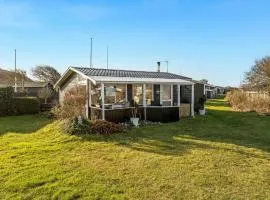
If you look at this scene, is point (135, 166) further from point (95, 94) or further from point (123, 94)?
point (123, 94)

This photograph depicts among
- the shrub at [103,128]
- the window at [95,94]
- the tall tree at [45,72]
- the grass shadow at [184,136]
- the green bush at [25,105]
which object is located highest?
→ the tall tree at [45,72]

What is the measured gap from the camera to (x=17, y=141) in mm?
11219

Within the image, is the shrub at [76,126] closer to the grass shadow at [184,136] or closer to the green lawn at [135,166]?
the green lawn at [135,166]

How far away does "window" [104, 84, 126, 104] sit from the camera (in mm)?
16812

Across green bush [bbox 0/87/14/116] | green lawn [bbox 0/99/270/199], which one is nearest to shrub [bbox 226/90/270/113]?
green lawn [bbox 0/99/270/199]

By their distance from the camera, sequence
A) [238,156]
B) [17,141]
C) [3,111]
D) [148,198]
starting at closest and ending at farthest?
[148,198] < [238,156] < [17,141] < [3,111]

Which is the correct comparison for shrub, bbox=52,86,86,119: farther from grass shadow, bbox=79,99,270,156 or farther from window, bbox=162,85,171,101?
window, bbox=162,85,171,101

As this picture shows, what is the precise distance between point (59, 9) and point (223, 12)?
8656 mm

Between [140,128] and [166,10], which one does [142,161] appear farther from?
[166,10]

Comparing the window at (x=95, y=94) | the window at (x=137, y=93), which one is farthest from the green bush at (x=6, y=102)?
the window at (x=137, y=93)

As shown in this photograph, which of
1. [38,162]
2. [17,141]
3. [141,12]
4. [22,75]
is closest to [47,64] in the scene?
[22,75]

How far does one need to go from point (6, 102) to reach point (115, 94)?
842cm

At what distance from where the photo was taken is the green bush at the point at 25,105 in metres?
21.2

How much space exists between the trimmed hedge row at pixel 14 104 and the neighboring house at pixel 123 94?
3.74 meters
